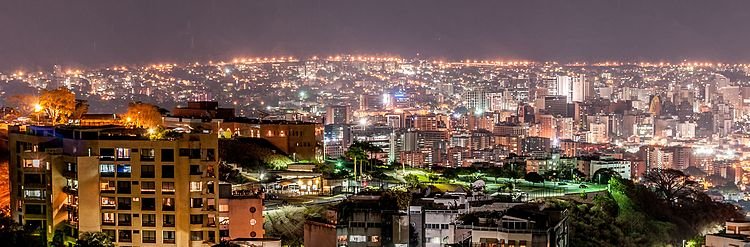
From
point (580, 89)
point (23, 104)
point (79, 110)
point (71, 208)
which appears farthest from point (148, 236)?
point (580, 89)

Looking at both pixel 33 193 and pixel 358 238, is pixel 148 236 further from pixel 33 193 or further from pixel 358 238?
pixel 358 238

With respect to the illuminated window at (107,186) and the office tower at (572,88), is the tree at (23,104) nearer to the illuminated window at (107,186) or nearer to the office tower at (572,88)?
the illuminated window at (107,186)

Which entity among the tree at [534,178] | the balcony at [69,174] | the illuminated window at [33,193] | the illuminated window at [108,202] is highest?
the balcony at [69,174]

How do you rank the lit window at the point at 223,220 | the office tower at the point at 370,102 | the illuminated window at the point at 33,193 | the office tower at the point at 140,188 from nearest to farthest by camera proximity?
the office tower at the point at 140,188 < the lit window at the point at 223,220 < the illuminated window at the point at 33,193 < the office tower at the point at 370,102

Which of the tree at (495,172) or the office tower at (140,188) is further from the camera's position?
the tree at (495,172)

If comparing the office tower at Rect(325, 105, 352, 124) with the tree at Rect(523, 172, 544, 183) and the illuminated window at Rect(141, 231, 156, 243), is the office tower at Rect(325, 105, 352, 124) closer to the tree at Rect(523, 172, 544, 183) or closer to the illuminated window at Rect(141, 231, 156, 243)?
the tree at Rect(523, 172, 544, 183)

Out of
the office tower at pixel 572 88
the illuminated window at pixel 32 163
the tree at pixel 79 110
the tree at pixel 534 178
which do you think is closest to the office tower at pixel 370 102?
the office tower at pixel 572 88

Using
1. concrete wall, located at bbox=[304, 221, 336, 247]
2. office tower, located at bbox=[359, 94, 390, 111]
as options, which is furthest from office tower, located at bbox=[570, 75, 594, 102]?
concrete wall, located at bbox=[304, 221, 336, 247]
